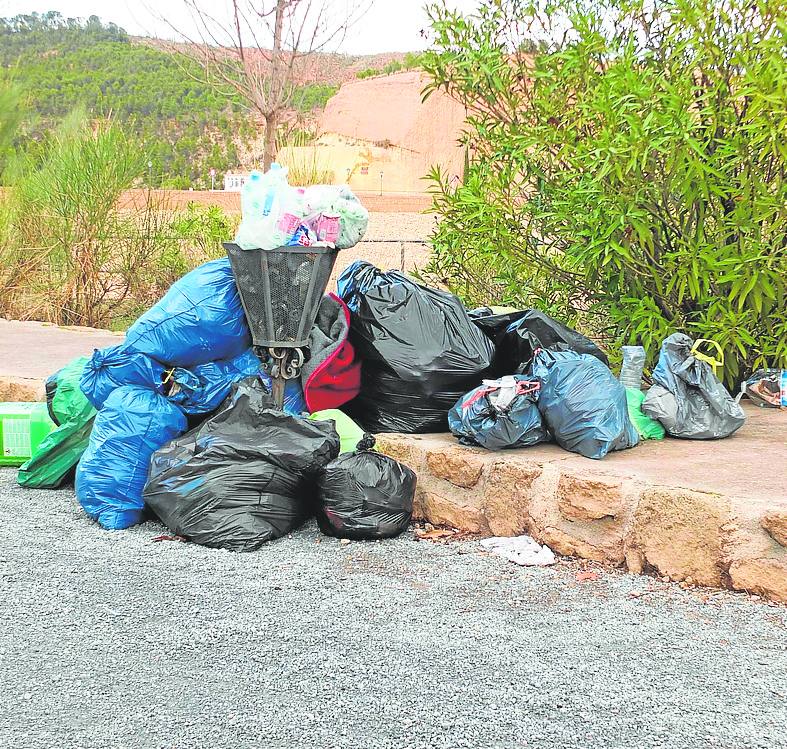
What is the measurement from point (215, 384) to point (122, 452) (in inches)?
18.4

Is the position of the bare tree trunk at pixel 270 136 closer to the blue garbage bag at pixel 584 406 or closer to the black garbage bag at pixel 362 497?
the blue garbage bag at pixel 584 406

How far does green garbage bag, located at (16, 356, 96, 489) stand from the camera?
420 cm

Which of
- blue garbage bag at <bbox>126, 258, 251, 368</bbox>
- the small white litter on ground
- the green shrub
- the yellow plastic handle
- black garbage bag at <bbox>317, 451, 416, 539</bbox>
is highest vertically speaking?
the green shrub

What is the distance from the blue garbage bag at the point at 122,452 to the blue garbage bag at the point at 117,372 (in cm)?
4

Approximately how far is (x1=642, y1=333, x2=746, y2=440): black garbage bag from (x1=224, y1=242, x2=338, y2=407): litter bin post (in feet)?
4.77

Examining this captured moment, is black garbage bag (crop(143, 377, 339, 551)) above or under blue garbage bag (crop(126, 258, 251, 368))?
under

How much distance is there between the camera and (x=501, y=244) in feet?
16.4

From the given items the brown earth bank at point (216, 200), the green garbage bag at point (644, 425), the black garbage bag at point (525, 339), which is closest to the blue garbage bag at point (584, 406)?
the green garbage bag at point (644, 425)

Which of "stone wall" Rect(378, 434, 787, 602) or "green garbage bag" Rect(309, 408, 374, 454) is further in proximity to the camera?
"green garbage bag" Rect(309, 408, 374, 454)

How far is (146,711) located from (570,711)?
1037mm

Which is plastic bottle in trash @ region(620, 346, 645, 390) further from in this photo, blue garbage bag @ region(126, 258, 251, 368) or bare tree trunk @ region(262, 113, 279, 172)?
bare tree trunk @ region(262, 113, 279, 172)

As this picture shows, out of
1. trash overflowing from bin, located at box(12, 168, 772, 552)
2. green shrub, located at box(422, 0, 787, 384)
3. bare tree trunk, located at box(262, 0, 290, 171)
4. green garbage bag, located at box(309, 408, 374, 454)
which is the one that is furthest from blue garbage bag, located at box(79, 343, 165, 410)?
bare tree trunk, located at box(262, 0, 290, 171)

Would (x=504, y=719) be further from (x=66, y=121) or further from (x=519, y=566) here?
(x=66, y=121)

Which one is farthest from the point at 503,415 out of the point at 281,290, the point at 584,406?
the point at 281,290
